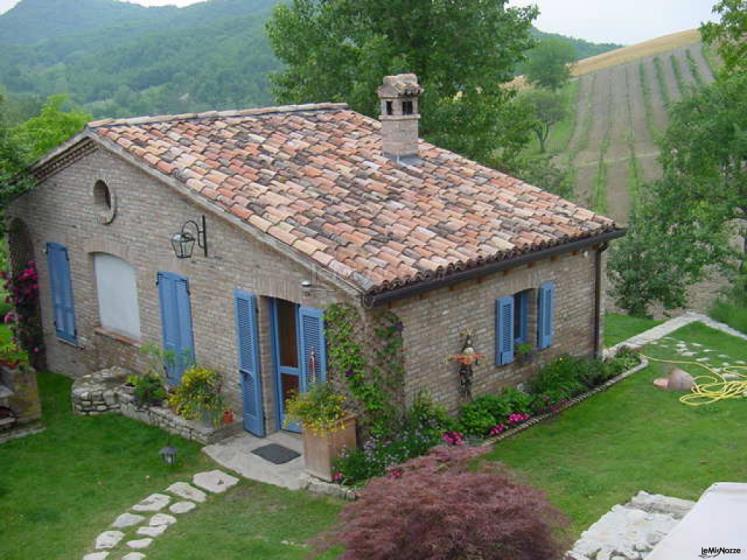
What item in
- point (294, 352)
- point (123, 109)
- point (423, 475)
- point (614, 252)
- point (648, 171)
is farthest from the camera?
point (123, 109)

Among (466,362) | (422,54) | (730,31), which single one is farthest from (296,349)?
(730,31)

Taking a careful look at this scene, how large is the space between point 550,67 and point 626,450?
244 feet

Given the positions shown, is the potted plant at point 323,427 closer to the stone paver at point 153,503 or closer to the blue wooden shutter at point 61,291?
the stone paver at point 153,503

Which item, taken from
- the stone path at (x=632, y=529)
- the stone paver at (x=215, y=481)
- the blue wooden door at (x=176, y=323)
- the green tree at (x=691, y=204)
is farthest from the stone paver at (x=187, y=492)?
the green tree at (x=691, y=204)

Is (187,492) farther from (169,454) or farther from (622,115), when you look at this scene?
(622,115)

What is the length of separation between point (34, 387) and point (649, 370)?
10018 mm

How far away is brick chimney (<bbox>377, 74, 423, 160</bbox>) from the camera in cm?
1370

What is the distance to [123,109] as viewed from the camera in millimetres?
55000

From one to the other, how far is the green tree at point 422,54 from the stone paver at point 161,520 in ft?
45.0

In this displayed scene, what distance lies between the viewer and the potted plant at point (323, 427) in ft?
32.8

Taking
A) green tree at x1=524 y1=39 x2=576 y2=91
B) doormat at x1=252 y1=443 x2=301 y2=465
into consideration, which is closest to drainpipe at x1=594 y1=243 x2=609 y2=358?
doormat at x1=252 y1=443 x2=301 y2=465

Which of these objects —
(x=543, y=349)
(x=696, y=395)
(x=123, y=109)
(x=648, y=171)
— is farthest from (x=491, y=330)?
(x=123, y=109)

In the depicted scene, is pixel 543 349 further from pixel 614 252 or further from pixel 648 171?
pixel 648 171

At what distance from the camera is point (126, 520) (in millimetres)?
9656
